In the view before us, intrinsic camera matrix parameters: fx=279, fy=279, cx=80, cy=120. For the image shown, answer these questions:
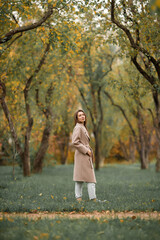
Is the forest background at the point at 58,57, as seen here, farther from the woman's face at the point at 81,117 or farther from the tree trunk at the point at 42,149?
the woman's face at the point at 81,117

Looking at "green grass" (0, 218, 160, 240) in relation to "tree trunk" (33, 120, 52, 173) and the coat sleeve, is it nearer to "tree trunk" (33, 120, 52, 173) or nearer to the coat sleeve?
the coat sleeve

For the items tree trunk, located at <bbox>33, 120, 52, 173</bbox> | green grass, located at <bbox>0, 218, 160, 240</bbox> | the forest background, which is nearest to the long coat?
green grass, located at <bbox>0, 218, 160, 240</bbox>

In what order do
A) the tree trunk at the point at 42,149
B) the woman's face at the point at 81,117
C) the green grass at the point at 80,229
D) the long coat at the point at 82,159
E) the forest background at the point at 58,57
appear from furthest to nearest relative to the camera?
the tree trunk at the point at 42,149
the forest background at the point at 58,57
the woman's face at the point at 81,117
the long coat at the point at 82,159
the green grass at the point at 80,229

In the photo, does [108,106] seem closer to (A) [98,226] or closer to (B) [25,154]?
(B) [25,154]

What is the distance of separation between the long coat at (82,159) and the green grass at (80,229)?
2128mm

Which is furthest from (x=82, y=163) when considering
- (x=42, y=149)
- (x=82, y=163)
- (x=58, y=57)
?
(x=42, y=149)

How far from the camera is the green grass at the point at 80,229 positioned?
3818 millimetres

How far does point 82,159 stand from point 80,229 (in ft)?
9.71

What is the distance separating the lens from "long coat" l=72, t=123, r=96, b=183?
22.6 feet

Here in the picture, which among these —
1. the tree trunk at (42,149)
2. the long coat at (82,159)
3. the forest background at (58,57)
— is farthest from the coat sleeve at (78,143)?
the tree trunk at (42,149)

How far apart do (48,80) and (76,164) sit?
8447 mm

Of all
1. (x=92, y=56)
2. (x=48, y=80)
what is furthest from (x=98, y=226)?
(x=92, y=56)

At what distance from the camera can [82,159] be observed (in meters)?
6.99

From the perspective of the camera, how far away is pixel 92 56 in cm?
1825
